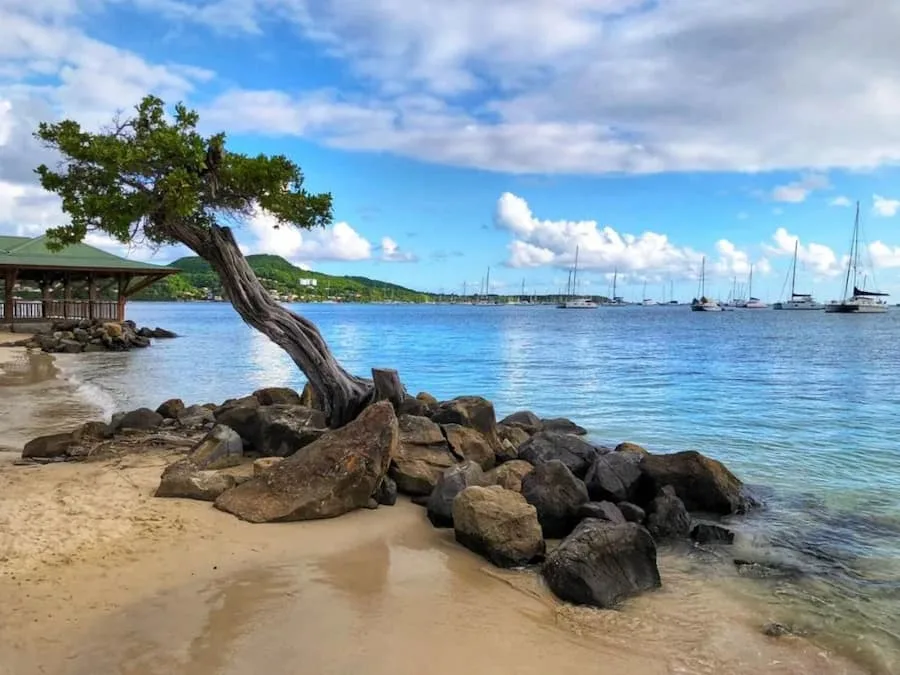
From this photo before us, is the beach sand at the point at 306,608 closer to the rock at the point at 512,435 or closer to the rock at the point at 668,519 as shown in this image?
the rock at the point at 668,519

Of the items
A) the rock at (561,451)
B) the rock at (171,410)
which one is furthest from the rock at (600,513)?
the rock at (171,410)

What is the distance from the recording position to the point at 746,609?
20.9ft

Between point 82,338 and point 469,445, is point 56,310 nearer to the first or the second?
point 82,338

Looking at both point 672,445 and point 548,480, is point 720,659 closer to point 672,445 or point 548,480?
point 548,480

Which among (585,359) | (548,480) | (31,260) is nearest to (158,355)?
(31,260)

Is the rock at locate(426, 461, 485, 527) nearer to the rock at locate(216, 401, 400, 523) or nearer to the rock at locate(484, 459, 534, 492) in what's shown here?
the rock at locate(484, 459, 534, 492)

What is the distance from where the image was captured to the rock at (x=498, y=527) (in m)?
6.96

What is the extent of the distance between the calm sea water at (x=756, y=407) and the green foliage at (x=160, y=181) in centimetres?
807

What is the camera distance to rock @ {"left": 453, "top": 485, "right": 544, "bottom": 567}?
6.96 meters

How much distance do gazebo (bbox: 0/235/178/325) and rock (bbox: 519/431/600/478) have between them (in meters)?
32.9

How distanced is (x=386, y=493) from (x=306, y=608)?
3.04 metres

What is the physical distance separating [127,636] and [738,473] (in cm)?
1056

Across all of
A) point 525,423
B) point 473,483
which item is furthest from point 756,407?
point 473,483

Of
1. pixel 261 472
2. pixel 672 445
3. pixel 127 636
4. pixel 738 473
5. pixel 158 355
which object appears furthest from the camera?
pixel 158 355
